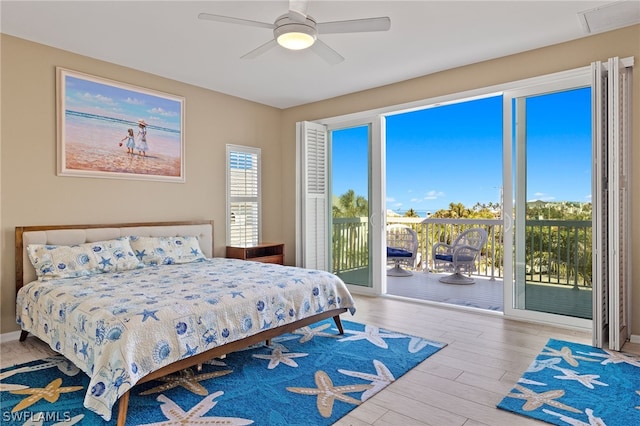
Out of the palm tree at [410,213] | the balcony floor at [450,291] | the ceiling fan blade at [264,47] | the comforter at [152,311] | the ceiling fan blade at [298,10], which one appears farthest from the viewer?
the palm tree at [410,213]

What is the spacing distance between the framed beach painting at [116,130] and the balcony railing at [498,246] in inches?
93.0

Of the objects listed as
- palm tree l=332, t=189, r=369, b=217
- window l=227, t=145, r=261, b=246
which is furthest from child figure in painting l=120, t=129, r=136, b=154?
palm tree l=332, t=189, r=369, b=217

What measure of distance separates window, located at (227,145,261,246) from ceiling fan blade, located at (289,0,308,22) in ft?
8.98

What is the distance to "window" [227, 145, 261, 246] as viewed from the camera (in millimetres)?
5246

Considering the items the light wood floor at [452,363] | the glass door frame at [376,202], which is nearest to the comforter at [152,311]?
the light wood floor at [452,363]

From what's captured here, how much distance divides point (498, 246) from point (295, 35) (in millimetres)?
5179

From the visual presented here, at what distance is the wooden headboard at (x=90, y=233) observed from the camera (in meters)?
3.38

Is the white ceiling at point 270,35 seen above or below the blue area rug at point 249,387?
above

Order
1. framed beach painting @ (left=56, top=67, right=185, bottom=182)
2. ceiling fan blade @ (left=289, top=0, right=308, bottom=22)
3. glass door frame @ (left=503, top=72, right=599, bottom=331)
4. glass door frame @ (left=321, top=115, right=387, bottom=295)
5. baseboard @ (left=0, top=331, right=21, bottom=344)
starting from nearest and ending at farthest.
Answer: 1. ceiling fan blade @ (left=289, top=0, right=308, bottom=22)
2. baseboard @ (left=0, top=331, right=21, bottom=344)
3. framed beach painting @ (left=56, top=67, right=185, bottom=182)
4. glass door frame @ (left=503, top=72, right=599, bottom=331)
5. glass door frame @ (left=321, top=115, right=387, bottom=295)

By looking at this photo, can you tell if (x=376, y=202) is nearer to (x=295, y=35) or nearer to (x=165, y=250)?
(x=165, y=250)

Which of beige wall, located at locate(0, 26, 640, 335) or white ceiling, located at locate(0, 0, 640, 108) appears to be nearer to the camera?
white ceiling, located at locate(0, 0, 640, 108)

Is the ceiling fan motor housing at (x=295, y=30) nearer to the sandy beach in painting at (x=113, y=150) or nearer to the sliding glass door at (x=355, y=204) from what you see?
the sandy beach in painting at (x=113, y=150)

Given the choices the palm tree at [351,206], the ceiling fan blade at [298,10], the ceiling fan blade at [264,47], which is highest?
the ceiling fan blade at [298,10]

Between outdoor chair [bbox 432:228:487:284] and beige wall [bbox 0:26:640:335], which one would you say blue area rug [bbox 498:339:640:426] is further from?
outdoor chair [bbox 432:228:487:284]
